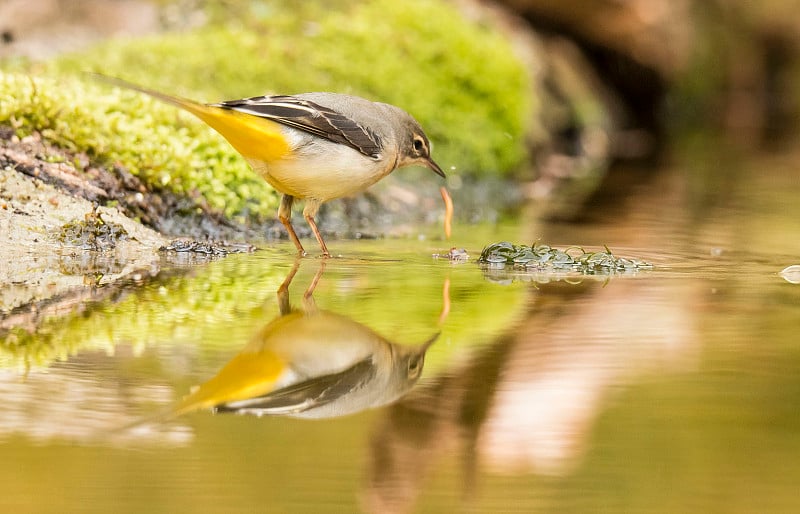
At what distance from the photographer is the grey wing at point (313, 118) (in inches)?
210

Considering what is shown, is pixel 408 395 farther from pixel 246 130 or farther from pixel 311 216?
pixel 311 216

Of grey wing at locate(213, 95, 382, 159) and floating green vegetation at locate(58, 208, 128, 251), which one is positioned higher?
grey wing at locate(213, 95, 382, 159)

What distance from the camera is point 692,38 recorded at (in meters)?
21.9

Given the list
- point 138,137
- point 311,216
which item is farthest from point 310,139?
point 138,137

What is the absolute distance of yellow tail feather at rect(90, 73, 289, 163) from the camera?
16.9 feet

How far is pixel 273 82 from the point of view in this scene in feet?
30.7

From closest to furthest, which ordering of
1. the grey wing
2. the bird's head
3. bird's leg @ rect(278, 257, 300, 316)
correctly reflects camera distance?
bird's leg @ rect(278, 257, 300, 316) < the grey wing < the bird's head

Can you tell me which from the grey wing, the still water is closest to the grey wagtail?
the grey wing

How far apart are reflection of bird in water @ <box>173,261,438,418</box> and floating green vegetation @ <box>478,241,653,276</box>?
5.94 ft

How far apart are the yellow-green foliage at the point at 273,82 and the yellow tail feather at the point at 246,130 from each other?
3.94 ft

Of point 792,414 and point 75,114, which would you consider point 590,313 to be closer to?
point 792,414

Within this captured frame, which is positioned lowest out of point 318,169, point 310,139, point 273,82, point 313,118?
point 318,169

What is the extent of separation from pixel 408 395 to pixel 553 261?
113 inches

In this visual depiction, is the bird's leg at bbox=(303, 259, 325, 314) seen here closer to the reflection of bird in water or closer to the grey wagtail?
the reflection of bird in water
